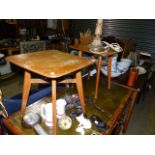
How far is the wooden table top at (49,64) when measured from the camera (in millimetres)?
756

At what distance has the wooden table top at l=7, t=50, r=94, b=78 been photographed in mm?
756

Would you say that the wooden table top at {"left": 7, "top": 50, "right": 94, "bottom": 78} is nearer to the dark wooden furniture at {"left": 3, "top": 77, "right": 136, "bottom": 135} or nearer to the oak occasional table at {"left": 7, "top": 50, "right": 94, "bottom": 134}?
the oak occasional table at {"left": 7, "top": 50, "right": 94, "bottom": 134}

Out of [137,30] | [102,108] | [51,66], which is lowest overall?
[102,108]

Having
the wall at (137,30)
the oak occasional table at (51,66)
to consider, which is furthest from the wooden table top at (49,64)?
the wall at (137,30)

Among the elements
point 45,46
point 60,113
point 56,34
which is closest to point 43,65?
point 60,113

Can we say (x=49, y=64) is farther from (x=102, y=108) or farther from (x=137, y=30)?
(x=137, y=30)

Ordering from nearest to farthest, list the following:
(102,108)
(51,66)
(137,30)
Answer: (51,66)
(102,108)
(137,30)

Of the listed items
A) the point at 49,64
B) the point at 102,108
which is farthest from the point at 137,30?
the point at 49,64

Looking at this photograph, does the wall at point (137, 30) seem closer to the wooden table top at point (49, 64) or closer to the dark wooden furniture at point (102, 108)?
the dark wooden furniture at point (102, 108)

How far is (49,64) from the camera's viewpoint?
2.80 ft

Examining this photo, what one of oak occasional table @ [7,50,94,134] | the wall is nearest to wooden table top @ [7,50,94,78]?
oak occasional table @ [7,50,94,134]

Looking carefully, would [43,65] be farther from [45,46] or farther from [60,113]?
[45,46]

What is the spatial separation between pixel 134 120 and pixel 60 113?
1.72m

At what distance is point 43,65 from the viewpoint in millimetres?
835
